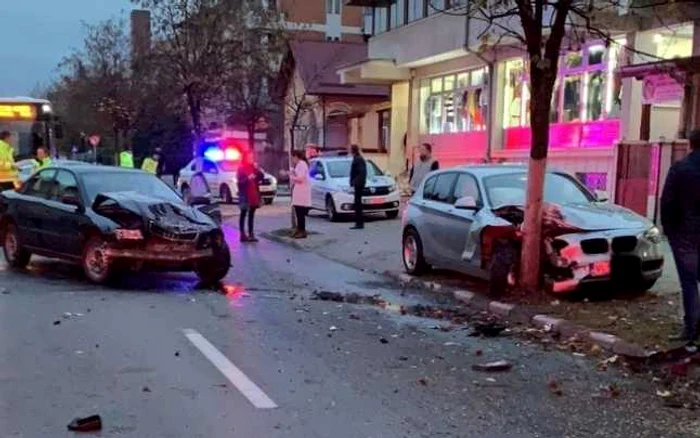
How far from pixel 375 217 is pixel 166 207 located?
11.7 meters

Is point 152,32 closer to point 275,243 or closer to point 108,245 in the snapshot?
point 275,243

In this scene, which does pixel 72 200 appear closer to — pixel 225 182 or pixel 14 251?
pixel 14 251

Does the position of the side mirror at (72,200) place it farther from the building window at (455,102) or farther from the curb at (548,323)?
the building window at (455,102)

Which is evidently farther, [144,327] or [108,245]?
[108,245]

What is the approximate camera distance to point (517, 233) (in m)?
9.87

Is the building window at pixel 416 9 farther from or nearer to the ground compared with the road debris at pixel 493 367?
farther from the ground

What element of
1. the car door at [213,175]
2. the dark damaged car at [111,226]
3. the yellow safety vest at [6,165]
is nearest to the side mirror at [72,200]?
the dark damaged car at [111,226]

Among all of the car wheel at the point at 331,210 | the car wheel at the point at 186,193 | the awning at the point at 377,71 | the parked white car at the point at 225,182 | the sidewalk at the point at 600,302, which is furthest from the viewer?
the awning at the point at 377,71

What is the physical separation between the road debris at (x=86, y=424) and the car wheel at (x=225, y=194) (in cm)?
2355

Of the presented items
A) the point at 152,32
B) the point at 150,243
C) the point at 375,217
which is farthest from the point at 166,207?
the point at 152,32


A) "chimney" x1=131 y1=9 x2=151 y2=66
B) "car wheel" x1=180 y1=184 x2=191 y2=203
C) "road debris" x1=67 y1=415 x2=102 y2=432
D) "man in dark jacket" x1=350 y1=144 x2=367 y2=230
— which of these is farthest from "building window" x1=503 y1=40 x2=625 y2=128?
"road debris" x1=67 y1=415 x2=102 y2=432

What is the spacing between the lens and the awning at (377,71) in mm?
29500

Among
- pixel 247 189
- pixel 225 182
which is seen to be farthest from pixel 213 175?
pixel 247 189

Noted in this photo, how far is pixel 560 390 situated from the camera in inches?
242
